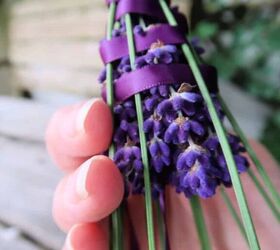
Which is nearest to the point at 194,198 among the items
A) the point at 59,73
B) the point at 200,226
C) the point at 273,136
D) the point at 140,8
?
the point at 200,226

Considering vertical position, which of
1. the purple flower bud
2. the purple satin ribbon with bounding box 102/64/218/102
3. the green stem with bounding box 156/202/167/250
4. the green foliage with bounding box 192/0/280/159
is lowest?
the green foliage with bounding box 192/0/280/159

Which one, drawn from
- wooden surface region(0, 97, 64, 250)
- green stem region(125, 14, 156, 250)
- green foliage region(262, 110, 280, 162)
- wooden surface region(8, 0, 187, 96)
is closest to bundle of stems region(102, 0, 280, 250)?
green stem region(125, 14, 156, 250)

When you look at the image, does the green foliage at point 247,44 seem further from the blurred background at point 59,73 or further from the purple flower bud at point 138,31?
the purple flower bud at point 138,31

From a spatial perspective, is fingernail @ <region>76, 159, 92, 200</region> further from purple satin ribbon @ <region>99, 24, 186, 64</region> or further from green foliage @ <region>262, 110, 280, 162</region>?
green foliage @ <region>262, 110, 280, 162</region>

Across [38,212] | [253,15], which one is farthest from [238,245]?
[253,15]

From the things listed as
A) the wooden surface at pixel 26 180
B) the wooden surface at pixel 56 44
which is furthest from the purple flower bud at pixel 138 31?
the wooden surface at pixel 56 44
